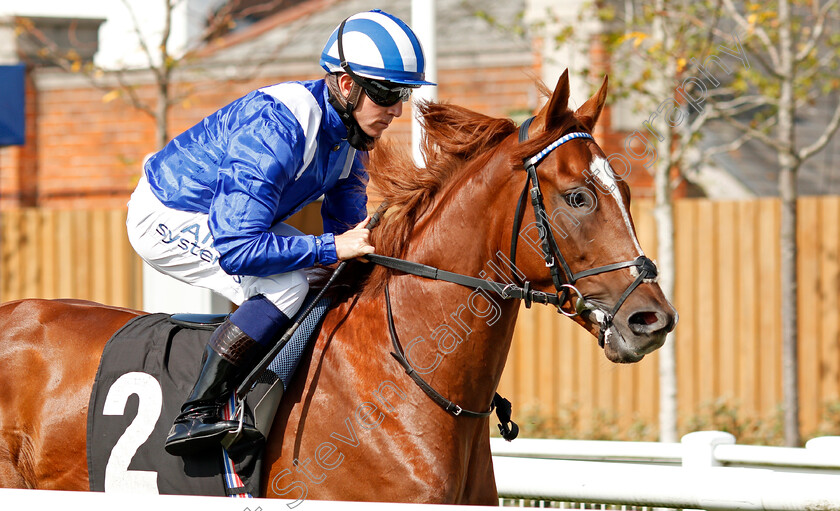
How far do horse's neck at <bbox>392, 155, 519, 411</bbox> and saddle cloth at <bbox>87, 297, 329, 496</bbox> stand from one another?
1.27 ft

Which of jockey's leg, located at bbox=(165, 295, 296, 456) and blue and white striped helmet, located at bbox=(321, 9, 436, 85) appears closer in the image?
jockey's leg, located at bbox=(165, 295, 296, 456)

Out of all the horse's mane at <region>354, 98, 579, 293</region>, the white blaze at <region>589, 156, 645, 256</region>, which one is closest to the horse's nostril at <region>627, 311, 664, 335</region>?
the white blaze at <region>589, 156, 645, 256</region>

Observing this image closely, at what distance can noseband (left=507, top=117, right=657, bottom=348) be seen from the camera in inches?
107

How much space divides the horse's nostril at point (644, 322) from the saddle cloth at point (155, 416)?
1.08 metres

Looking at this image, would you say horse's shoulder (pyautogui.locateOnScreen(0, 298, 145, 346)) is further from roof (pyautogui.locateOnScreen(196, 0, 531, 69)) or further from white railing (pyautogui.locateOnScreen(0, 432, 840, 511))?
roof (pyautogui.locateOnScreen(196, 0, 531, 69))

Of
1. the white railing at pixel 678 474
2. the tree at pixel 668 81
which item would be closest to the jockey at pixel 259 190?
the white railing at pixel 678 474

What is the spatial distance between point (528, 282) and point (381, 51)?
3.13 feet

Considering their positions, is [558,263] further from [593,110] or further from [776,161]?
[776,161]

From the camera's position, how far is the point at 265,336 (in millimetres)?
2914

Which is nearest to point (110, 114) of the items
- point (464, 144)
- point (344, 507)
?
point (464, 144)

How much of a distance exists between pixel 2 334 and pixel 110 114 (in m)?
9.11

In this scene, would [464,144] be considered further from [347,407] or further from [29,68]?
[29,68]

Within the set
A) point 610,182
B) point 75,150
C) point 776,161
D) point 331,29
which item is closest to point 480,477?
point 610,182

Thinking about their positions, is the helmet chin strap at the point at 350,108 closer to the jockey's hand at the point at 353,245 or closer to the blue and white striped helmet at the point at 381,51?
the blue and white striped helmet at the point at 381,51
